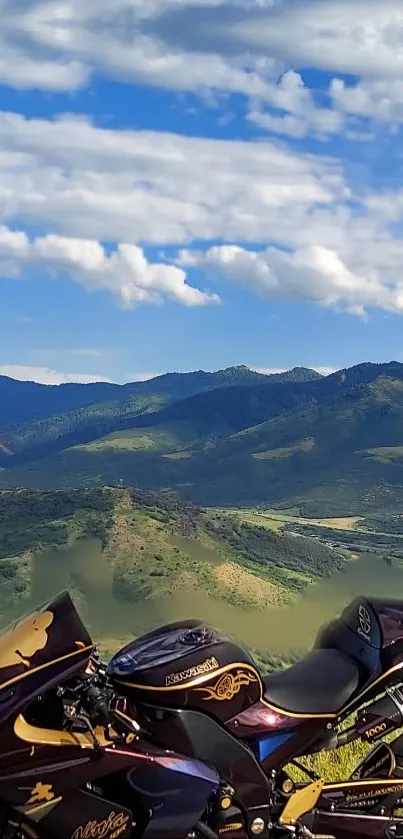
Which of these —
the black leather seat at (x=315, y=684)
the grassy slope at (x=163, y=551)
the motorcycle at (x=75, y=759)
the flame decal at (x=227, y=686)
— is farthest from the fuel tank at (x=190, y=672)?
the grassy slope at (x=163, y=551)

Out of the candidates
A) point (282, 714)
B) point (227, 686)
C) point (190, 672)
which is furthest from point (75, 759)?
point (282, 714)

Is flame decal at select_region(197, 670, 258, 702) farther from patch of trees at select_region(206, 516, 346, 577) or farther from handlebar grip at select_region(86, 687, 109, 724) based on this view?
patch of trees at select_region(206, 516, 346, 577)

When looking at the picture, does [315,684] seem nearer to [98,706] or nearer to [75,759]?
[98,706]

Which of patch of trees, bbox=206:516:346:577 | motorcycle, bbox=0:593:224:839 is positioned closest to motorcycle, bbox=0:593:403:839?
motorcycle, bbox=0:593:224:839

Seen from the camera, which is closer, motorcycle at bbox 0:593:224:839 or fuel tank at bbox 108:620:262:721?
motorcycle at bbox 0:593:224:839

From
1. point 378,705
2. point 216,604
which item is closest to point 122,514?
point 216,604

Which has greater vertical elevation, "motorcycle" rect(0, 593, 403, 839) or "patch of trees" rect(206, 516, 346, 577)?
"motorcycle" rect(0, 593, 403, 839)
